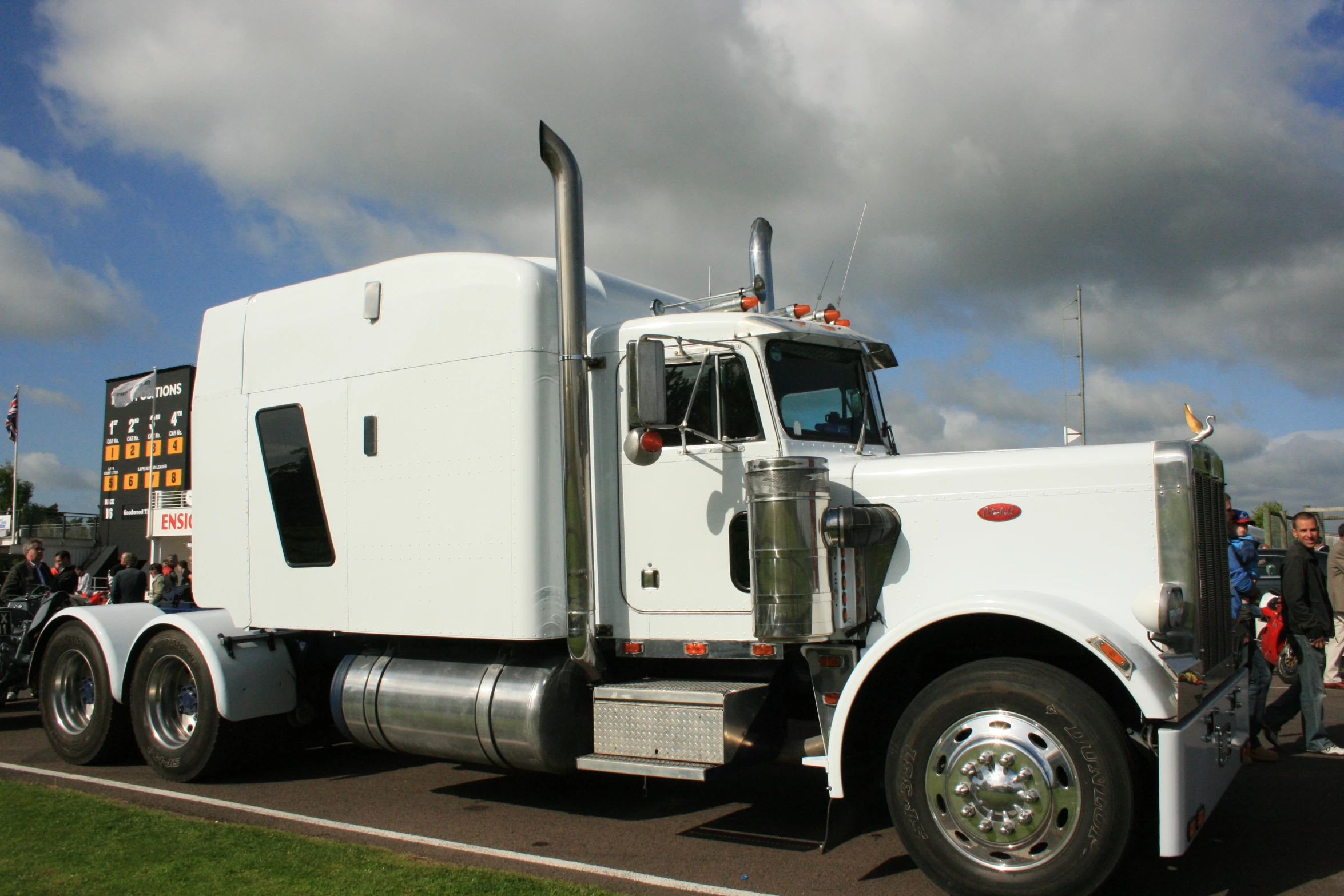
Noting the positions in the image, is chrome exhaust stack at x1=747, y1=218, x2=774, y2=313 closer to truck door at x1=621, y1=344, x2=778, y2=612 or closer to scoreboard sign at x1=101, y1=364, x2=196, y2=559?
truck door at x1=621, y1=344, x2=778, y2=612

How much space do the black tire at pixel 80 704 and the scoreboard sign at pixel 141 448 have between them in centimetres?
2975

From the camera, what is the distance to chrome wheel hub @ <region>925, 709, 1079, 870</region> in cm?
434

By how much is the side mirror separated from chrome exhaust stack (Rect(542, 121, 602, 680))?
567 millimetres

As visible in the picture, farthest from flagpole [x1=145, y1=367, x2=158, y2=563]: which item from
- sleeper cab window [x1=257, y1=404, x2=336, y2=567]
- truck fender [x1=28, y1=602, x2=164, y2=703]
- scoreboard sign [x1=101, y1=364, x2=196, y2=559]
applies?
sleeper cab window [x1=257, y1=404, x2=336, y2=567]

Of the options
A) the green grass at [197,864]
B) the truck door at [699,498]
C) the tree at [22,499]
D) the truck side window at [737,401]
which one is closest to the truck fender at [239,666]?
the green grass at [197,864]

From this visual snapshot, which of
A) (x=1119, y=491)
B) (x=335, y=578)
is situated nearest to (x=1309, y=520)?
(x=1119, y=491)

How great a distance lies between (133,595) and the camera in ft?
42.3

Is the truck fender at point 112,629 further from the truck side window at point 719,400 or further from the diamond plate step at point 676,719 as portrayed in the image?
the truck side window at point 719,400

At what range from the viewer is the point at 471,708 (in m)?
6.09

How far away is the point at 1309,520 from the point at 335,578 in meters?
7.26

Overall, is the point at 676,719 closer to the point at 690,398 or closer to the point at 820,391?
the point at 690,398

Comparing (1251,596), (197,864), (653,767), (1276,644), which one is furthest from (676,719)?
(1276,644)

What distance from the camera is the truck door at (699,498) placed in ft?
18.2

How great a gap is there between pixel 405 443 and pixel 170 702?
3.01m
